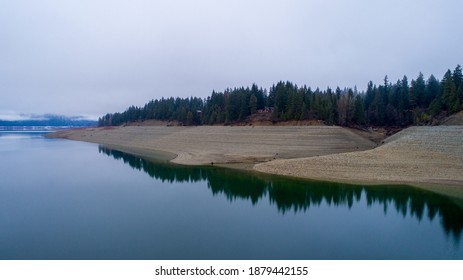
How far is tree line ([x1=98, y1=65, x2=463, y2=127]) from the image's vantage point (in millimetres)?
38562

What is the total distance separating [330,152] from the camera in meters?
32.7

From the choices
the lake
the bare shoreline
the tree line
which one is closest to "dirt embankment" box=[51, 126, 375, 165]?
Answer: the bare shoreline

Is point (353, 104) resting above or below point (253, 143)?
above

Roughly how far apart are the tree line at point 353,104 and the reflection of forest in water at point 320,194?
2014cm

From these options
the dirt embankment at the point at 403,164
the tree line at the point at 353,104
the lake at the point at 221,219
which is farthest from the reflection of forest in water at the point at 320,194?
the tree line at the point at 353,104

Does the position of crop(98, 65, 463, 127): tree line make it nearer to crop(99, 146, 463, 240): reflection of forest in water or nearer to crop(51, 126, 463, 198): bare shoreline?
crop(51, 126, 463, 198): bare shoreline

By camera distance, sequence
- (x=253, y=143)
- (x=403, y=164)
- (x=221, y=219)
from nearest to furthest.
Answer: (x=221, y=219)
(x=403, y=164)
(x=253, y=143)

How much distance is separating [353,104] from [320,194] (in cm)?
2693

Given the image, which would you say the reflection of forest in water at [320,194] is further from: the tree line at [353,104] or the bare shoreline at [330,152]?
the tree line at [353,104]

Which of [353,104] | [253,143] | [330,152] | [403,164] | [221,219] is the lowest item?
[221,219]

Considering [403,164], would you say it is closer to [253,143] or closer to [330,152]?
[330,152]

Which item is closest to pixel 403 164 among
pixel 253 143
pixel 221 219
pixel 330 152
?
pixel 330 152

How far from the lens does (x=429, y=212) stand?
55.5 ft

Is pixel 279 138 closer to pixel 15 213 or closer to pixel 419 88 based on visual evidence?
pixel 419 88
